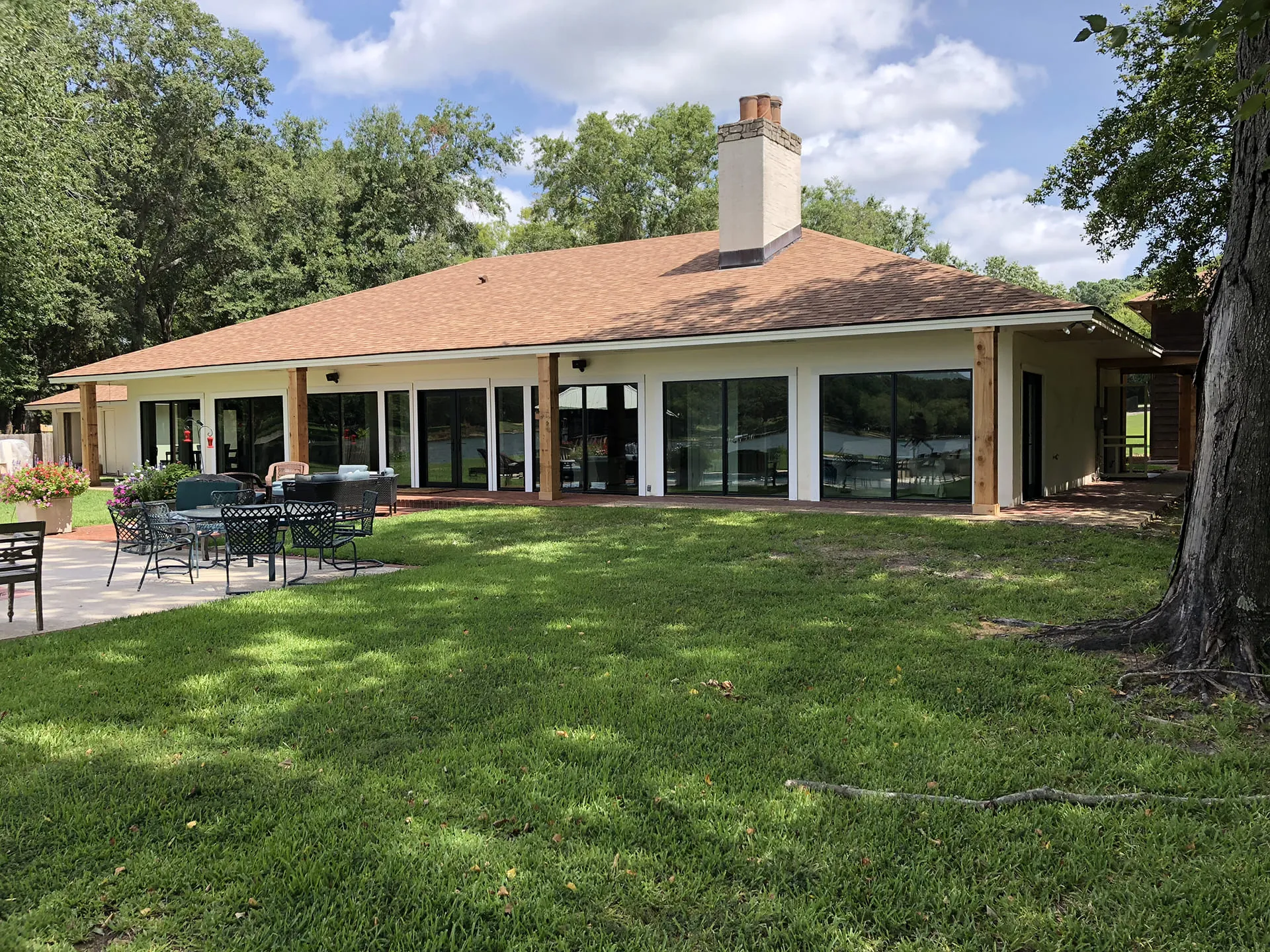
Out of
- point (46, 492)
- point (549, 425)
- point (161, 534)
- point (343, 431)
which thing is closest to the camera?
point (161, 534)

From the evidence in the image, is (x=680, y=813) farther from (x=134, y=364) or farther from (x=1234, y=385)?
(x=134, y=364)

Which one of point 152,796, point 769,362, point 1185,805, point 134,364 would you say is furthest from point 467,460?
point 1185,805

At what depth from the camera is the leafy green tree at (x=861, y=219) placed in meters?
40.4

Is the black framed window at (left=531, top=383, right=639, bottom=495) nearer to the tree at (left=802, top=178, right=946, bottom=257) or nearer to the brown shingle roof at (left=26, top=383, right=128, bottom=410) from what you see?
the brown shingle roof at (left=26, top=383, right=128, bottom=410)

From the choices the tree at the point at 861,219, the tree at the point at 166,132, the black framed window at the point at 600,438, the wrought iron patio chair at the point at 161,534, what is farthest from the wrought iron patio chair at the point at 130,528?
the tree at the point at 861,219

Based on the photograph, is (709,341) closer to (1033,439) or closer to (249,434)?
(1033,439)

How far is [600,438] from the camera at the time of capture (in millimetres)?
17359

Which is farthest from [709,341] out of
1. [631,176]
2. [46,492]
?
[631,176]

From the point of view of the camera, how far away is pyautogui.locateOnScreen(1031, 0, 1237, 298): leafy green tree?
1261 cm

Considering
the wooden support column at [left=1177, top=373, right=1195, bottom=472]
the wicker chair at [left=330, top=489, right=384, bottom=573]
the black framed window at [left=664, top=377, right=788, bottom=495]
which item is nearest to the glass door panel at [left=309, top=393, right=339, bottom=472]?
the black framed window at [left=664, top=377, right=788, bottom=495]

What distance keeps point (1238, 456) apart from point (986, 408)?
737 centimetres

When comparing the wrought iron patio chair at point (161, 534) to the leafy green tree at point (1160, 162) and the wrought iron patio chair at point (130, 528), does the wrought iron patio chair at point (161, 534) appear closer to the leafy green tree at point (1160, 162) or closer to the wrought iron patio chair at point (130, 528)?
the wrought iron patio chair at point (130, 528)

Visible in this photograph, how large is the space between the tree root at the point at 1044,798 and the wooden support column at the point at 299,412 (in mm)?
16276

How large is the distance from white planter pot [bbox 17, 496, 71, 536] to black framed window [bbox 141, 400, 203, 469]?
30.1 feet
